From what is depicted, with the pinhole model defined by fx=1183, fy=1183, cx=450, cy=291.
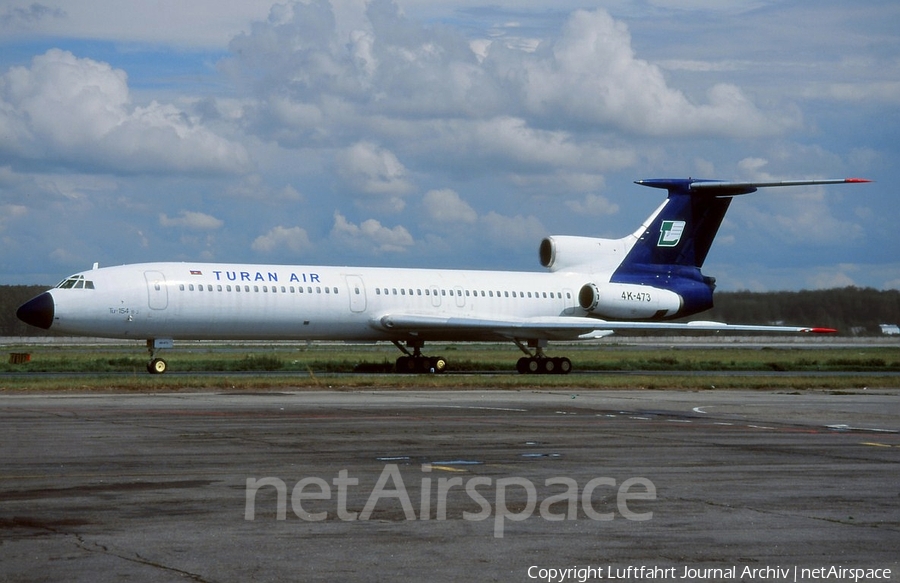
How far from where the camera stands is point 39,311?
35.2m

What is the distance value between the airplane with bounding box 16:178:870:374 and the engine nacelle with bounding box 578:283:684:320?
0.05 m

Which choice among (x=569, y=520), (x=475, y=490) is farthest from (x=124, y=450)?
(x=569, y=520)

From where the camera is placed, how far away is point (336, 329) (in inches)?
1569

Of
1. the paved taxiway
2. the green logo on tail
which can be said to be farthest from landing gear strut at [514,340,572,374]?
the paved taxiway

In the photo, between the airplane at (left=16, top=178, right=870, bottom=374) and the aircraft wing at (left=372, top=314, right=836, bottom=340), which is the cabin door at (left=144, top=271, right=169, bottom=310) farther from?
the aircraft wing at (left=372, top=314, right=836, bottom=340)

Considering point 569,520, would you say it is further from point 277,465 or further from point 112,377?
point 112,377

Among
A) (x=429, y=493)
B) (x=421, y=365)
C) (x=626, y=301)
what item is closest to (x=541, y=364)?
(x=626, y=301)

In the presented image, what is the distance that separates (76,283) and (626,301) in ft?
65.2

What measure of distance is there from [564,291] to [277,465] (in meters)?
31.9

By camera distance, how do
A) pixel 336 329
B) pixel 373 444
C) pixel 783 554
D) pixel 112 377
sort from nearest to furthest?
1. pixel 783 554
2. pixel 373 444
3. pixel 112 377
4. pixel 336 329

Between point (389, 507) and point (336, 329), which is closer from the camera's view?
point (389, 507)

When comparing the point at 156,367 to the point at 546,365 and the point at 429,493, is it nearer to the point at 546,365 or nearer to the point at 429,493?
the point at 546,365
